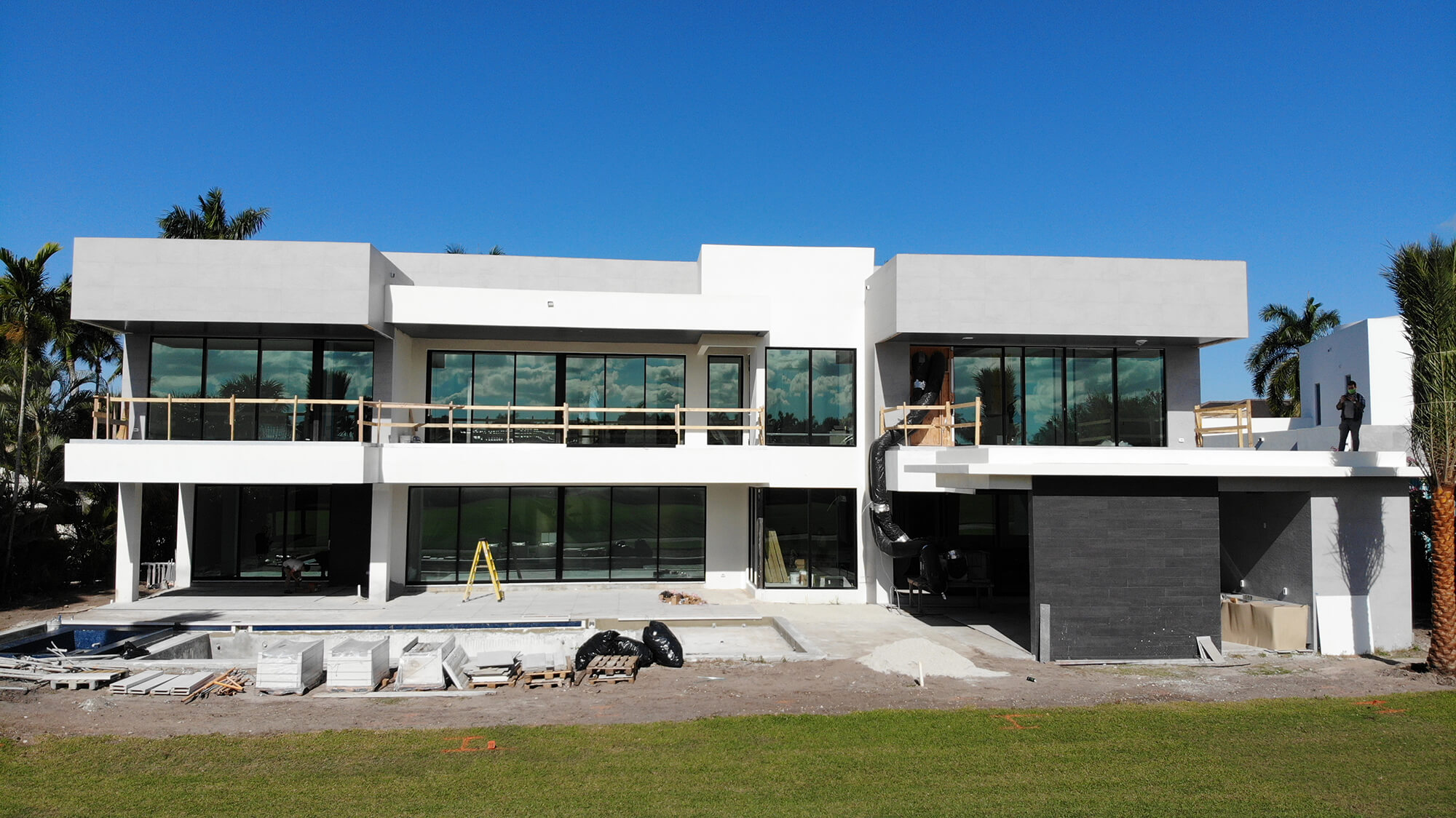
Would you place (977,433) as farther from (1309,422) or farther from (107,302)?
(1309,422)

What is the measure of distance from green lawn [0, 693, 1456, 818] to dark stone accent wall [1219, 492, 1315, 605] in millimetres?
4521

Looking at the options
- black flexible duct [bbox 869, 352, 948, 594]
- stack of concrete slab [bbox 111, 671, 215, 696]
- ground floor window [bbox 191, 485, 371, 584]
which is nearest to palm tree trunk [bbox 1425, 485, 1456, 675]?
black flexible duct [bbox 869, 352, 948, 594]

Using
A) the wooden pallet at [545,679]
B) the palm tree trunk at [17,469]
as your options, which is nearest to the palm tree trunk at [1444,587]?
the wooden pallet at [545,679]

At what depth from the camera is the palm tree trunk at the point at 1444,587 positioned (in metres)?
13.3

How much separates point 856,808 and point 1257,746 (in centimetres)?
504

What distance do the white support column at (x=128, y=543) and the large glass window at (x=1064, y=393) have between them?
1739 cm

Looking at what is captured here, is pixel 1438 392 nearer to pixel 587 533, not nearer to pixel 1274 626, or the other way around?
pixel 1274 626

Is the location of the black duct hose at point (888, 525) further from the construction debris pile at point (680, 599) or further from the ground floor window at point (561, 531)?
the ground floor window at point (561, 531)

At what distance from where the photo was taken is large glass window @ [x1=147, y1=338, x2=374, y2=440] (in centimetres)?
1945

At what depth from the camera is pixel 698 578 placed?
2194 centimetres

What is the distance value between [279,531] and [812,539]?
1233 centimetres

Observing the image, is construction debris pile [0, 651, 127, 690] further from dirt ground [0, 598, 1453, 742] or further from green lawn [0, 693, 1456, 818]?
green lawn [0, 693, 1456, 818]

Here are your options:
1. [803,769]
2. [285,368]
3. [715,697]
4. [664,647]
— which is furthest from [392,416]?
[803,769]

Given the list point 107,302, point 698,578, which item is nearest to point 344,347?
point 107,302
